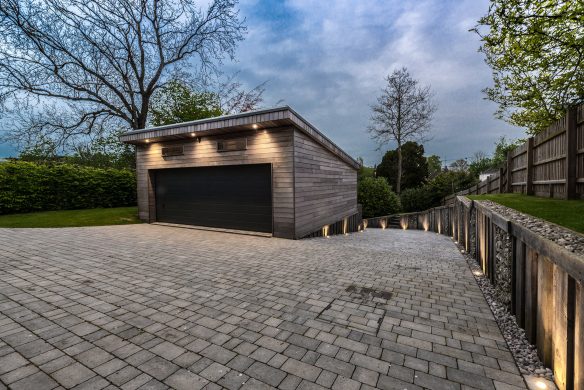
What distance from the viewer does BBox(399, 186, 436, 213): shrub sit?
20891 mm

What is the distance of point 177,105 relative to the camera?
65.1ft

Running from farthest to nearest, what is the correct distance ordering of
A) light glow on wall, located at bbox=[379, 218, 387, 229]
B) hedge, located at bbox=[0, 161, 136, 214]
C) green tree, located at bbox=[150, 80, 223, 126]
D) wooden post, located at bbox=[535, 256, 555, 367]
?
green tree, located at bbox=[150, 80, 223, 126], light glow on wall, located at bbox=[379, 218, 387, 229], hedge, located at bbox=[0, 161, 136, 214], wooden post, located at bbox=[535, 256, 555, 367]

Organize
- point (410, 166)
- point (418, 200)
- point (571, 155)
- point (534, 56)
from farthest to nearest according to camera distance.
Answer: point (410, 166) → point (418, 200) → point (534, 56) → point (571, 155)

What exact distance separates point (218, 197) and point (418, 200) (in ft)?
60.1

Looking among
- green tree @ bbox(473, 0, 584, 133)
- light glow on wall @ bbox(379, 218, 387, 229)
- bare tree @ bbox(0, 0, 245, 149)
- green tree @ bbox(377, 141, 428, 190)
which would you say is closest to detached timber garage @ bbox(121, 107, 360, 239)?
green tree @ bbox(473, 0, 584, 133)

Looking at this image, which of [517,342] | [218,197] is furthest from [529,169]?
[218,197]

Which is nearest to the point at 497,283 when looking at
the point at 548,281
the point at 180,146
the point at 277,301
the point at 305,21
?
the point at 548,281

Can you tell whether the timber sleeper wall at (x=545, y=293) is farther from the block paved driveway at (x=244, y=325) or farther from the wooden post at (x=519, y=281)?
the block paved driveway at (x=244, y=325)

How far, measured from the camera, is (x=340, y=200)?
12078 millimetres

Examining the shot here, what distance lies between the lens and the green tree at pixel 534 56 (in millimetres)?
5031

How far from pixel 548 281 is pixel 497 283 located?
1.98 metres

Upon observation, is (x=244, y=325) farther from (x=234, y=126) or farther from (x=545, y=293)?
(x=234, y=126)

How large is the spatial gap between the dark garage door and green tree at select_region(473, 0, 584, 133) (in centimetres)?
689

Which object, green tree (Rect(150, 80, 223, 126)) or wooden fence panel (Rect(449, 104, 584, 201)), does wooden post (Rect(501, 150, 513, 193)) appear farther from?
green tree (Rect(150, 80, 223, 126))
